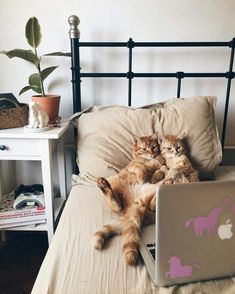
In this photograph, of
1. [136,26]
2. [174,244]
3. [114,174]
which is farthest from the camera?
[136,26]

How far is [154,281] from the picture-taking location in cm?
72

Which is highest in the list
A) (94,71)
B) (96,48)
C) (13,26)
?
(13,26)

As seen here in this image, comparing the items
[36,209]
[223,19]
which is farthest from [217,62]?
[36,209]

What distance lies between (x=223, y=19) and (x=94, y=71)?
29.0 inches

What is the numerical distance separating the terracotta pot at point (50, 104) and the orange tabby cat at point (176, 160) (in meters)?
0.55

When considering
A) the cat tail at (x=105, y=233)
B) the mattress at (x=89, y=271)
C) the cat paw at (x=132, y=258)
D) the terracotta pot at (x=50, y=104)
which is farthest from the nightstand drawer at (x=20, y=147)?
the cat paw at (x=132, y=258)

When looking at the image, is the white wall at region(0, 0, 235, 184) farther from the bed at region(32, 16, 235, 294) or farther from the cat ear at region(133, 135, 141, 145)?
the cat ear at region(133, 135, 141, 145)

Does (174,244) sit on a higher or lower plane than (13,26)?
lower

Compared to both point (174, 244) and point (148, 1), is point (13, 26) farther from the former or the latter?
point (174, 244)

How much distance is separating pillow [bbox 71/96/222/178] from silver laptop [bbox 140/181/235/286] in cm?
57

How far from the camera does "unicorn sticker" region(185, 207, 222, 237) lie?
67cm

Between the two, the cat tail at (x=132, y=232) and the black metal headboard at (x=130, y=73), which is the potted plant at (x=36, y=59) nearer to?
the black metal headboard at (x=130, y=73)

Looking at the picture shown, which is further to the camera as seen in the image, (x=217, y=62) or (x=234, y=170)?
(x=217, y=62)

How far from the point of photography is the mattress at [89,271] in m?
0.70
